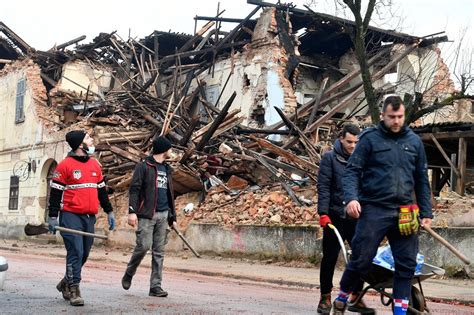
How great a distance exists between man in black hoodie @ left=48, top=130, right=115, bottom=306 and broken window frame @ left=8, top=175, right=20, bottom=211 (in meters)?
26.0

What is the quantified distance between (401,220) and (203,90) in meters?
25.8

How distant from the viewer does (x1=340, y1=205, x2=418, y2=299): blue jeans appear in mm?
6516

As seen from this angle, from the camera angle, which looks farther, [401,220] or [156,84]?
[156,84]

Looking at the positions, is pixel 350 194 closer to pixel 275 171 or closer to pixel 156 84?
pixel 275 171

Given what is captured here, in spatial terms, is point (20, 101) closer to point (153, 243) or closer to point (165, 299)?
point (153, 243)

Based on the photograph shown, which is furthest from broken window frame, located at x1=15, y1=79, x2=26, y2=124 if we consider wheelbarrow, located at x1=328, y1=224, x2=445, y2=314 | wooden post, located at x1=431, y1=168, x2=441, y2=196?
wheelbarrow, located at x1=328, y1=224, x2=445, y2=314

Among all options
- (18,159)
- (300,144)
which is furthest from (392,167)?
(18,159)

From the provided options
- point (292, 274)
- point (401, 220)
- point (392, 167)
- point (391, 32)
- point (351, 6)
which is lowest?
point (292, 274)

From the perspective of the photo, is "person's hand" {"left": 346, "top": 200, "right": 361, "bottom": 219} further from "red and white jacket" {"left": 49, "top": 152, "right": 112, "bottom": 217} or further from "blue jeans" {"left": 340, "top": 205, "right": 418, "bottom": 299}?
"red and white jacket" {"left": 49, "top": 152, "right": 112, "bottom": 217}

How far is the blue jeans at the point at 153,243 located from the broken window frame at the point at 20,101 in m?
25.9

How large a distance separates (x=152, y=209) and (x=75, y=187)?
45.2 inches

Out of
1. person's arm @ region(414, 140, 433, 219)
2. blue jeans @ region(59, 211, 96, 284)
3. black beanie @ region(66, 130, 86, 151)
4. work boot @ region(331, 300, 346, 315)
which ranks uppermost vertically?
black beanie @ region(66, 130, 86, 151)

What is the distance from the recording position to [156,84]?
3297 centimetres

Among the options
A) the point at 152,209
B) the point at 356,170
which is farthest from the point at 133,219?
the point at 356,170
